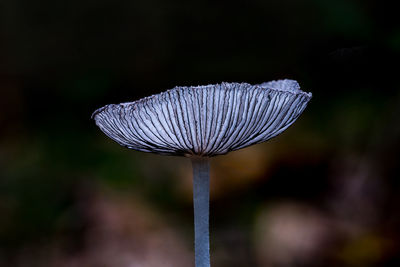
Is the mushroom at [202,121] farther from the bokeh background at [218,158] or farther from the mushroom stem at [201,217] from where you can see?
the bokeh background at [218,158]

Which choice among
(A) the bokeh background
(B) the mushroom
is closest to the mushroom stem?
(B) the mushroom

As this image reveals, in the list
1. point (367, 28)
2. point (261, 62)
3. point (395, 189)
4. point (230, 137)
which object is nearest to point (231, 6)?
point (261, 62)

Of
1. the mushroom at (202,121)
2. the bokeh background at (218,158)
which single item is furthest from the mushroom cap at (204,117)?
the bokeh background at (218,158)

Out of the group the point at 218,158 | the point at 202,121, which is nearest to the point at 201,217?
the point at 202,121

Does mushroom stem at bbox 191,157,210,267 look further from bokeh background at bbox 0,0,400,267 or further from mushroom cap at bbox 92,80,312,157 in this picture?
bokeh background at bbox 0,0,400,267

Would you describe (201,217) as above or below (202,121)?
below

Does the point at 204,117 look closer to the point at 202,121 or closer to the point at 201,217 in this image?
the point at 202,121

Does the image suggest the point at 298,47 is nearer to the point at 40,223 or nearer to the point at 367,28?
the point at 367,28
